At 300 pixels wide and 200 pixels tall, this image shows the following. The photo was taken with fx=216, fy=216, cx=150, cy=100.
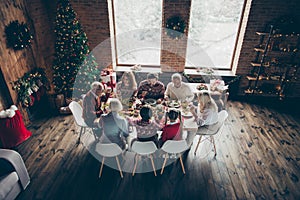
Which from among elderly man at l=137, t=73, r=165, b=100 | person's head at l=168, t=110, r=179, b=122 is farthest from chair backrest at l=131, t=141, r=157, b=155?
elderly man at l=137, t=73, r=165, b=100

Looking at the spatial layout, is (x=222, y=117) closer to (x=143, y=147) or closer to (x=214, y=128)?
(x=214, y=128)

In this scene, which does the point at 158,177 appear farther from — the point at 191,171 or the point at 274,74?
the point at 274,74

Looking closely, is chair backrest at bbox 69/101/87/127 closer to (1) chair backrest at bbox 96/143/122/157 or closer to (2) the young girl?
(1) chair backrest at bbox 96/143/122/157

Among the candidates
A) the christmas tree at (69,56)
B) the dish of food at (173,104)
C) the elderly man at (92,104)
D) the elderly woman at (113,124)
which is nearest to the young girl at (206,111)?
the dish of food at (173,104)

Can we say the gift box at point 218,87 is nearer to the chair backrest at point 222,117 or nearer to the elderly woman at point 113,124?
the chair backrest at point 222,117

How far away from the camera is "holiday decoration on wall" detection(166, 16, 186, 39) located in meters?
5.40

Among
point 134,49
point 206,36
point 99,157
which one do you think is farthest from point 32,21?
point 206,36

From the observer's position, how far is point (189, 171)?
12.5ft

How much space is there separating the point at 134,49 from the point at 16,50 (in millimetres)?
2964

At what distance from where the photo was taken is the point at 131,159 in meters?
4.00

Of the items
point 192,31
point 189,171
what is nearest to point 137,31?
point 192,31

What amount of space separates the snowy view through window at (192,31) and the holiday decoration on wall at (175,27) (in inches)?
13.7

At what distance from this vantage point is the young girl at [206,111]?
12.0ft

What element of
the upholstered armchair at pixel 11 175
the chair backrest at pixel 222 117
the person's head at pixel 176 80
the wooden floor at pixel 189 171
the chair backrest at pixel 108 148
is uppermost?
the person's head at pixel 176 80
